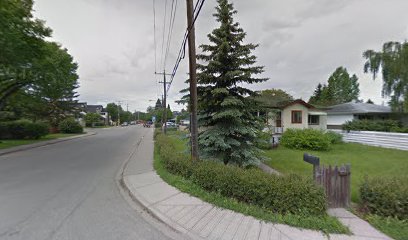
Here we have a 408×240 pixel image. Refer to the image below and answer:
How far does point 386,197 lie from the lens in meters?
4.18

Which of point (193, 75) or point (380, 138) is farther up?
point (193, 75)

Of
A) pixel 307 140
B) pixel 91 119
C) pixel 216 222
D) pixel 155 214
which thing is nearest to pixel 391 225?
pixel 216 222

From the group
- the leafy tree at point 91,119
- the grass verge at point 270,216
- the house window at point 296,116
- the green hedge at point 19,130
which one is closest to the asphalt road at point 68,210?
the grass verge at point 270,216

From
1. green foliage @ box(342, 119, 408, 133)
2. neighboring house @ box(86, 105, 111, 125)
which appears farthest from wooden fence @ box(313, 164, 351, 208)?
neighboring house @ box(86, 105, 111, 125)

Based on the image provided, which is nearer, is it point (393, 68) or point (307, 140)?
point (307, 140)

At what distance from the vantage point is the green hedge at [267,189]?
4.32 metres

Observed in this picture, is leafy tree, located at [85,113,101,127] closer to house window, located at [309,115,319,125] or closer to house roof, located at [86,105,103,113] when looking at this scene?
house roof, located at [86,105,103,113]

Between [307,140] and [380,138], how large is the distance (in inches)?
220

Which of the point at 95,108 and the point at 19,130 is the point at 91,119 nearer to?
the point at 95,108

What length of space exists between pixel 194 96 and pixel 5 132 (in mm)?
27813

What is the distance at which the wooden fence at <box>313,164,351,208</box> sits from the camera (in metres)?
4.95

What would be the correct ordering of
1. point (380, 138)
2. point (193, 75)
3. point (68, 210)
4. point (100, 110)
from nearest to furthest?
point (68, 210) < point (193, 75) < point (380, 138) < point (100, 110)

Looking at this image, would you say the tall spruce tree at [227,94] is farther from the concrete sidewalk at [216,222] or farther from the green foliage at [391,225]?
the green foliage at [391,225]

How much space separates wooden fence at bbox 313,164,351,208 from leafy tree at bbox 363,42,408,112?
19.9m
